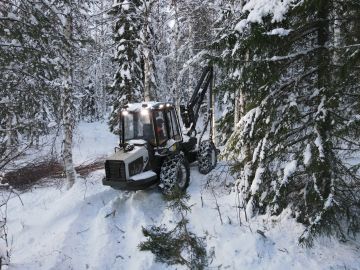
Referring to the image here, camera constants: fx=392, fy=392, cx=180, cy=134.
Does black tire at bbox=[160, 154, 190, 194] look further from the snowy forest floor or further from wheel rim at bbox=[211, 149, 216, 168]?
wheel rim at bbox=[211, 149, 216, 168]

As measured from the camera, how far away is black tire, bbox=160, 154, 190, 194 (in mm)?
9844

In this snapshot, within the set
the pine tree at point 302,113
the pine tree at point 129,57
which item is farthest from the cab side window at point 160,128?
the pine tree at point 129,57

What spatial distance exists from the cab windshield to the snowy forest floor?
1.47 metres

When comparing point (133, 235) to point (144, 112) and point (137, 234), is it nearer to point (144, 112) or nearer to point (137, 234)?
point (137, 234)

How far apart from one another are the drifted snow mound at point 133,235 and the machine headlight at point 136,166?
2.41 feet

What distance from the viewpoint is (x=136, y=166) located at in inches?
385

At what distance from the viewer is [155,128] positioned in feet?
33.8

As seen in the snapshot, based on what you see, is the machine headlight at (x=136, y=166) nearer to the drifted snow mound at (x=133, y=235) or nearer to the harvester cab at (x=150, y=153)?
the harvester cab at (x=150, y=153)

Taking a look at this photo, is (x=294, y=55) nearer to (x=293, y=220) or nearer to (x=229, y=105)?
(x=293, y=220)

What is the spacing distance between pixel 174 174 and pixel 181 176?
0.69 meters

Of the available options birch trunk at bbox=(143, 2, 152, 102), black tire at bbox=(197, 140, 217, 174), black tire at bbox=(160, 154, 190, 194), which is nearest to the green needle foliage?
black tire at bbox=(160, 154, 190, 194)

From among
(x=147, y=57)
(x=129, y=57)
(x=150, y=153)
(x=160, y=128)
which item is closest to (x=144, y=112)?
(x=160, y=128)

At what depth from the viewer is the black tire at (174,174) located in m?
9.84

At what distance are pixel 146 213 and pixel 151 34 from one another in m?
9.40
